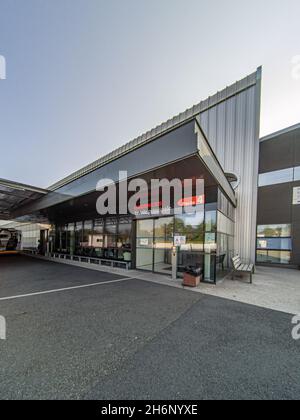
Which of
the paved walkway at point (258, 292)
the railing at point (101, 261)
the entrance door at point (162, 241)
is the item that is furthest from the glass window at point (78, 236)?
the paved walkway at point (258, 292)

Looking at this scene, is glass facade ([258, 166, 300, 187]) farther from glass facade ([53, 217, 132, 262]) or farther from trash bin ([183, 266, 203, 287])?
glass facade ([53, 217, 132, 262])

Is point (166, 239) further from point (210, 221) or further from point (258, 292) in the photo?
point (258, 292)

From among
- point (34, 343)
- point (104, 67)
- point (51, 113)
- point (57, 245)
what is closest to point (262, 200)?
point (104, 67)

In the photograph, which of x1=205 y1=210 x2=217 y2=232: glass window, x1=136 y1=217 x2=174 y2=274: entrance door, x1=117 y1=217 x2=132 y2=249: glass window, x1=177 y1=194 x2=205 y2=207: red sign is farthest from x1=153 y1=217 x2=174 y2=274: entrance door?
x1=117 y1=217 x2=132 y2=249: glass window

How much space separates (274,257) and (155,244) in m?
9.53

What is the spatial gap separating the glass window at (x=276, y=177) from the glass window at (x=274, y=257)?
5.20m

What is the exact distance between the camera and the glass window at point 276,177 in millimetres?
12273

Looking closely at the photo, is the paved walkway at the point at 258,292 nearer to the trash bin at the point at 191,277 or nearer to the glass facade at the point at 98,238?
the trash bin at the point at 191,277

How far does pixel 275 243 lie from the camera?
12.3 meters

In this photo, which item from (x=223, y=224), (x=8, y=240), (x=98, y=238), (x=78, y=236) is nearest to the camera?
(x=223, y=224)

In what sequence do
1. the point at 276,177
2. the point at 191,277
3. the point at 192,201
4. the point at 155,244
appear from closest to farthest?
the point at 191,277, the point at 192,201, the point at 155,244, the point at 276,177

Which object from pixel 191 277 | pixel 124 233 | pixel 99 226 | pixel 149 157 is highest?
pixel 149 157

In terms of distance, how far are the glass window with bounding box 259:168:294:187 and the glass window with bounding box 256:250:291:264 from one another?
205 inches

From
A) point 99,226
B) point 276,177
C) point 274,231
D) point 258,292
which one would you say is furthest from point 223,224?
point 99,226
